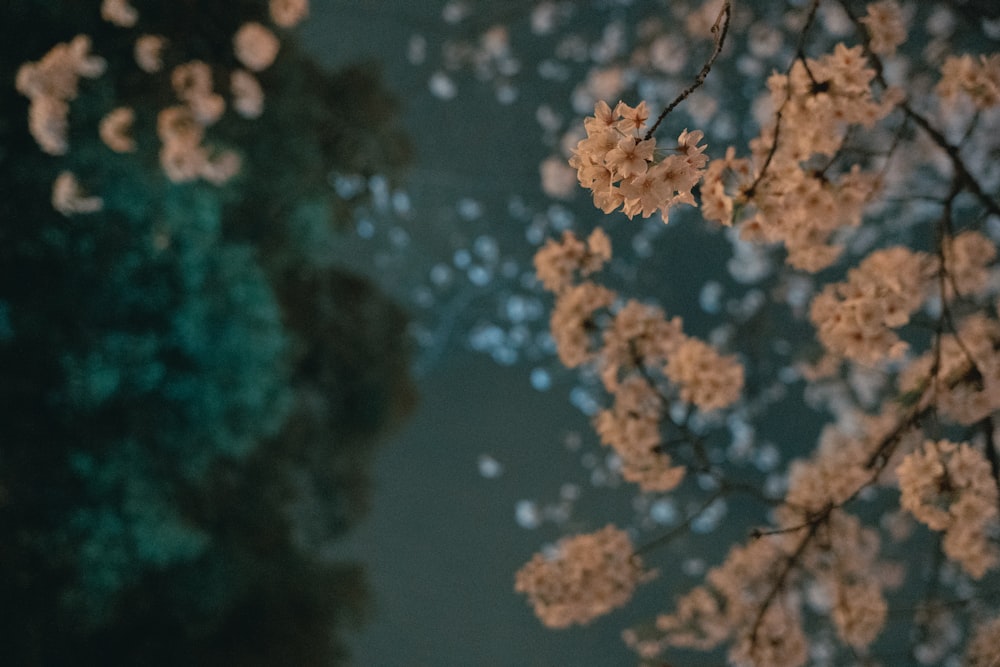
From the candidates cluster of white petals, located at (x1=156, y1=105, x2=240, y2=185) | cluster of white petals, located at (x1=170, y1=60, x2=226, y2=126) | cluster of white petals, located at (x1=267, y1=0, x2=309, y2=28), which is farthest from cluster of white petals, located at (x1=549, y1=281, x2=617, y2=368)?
cluster of white petals, located at (x1=267, y1=0, x2=309, y2=28)

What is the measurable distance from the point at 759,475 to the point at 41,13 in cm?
721

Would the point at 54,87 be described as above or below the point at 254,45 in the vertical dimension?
below

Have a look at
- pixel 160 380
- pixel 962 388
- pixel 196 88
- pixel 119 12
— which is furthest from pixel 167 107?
pixel 962 388

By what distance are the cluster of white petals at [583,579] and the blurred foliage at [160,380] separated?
226 centimetres

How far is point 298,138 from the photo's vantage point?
4281mm

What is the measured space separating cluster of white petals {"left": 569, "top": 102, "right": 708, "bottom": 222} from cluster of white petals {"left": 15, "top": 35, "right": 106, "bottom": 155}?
323 cm

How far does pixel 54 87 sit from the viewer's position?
323 cm

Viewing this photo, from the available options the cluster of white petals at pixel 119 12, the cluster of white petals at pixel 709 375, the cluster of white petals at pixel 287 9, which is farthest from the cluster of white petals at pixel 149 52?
the cluster of white petals at pixel 709 375

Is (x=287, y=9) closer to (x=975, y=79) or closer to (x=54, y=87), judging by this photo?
(x=54, y=87)

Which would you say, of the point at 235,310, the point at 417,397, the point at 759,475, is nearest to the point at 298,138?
the point at 235,310

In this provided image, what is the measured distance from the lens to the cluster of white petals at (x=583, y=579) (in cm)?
223

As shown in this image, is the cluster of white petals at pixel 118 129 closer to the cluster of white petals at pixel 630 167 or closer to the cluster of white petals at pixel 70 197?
the cluster of white petals at pixel 70 197

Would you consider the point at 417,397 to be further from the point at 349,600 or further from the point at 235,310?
the point at 235,310

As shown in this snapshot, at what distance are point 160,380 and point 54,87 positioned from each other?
1561 millimetres
